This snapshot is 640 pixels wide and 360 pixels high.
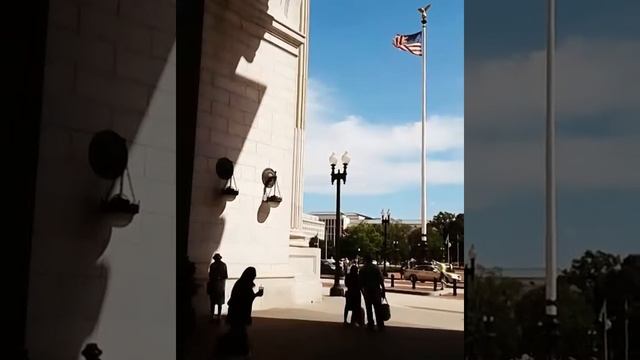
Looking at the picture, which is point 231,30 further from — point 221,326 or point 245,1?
point 221,326

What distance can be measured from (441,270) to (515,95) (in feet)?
85.1

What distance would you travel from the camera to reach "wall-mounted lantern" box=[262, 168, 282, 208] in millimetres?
14569

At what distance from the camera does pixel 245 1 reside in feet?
47.0

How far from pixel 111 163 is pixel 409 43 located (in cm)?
3096

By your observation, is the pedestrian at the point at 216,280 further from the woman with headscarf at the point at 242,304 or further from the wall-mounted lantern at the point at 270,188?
the woman with headscarf at the point at 242,304

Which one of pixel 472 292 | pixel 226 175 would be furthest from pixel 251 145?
pixel 472 292

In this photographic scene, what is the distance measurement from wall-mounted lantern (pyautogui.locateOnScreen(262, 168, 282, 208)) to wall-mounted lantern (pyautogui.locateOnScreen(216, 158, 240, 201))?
1.41 m

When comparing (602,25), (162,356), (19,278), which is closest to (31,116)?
(19,278)

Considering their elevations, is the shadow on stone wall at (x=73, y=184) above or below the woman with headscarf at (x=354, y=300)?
above

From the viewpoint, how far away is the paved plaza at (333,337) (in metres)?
9.74

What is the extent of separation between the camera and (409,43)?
3550 cm

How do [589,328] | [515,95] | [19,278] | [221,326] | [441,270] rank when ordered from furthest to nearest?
[441,270], [221,326], [515,95], [589,328], [19,278]

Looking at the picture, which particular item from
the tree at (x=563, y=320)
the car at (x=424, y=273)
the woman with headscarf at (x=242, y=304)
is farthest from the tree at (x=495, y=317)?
the car at (x=424, y=273)

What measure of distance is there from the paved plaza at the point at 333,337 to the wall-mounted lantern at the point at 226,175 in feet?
8.77
